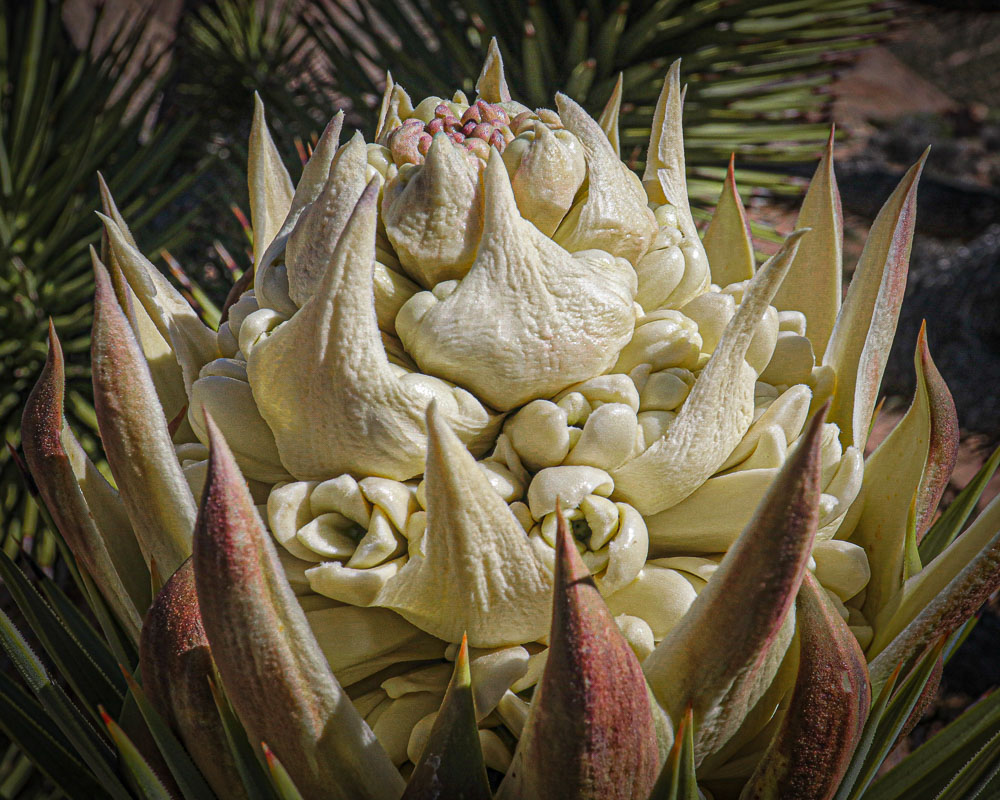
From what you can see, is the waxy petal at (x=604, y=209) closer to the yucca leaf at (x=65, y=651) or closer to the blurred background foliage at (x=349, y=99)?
the yucca leaf at (x=65, y=651)

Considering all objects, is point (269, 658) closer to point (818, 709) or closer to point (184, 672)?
point (184, 672)

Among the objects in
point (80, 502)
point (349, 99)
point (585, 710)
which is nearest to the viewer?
point (585, 710)

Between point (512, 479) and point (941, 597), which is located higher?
point (512, 479)

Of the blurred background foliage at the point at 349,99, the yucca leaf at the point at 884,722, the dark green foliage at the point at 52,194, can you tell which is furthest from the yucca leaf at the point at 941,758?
the dark green foliage at the point at 52,194

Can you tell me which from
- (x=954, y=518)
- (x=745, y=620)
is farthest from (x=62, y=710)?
(x=954, y=518)

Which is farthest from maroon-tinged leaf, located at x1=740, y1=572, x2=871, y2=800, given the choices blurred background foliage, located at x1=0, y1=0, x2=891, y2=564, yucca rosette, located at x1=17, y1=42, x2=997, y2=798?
blurred background foliage, located at x1=0, y1=0, x2=891, y2=564

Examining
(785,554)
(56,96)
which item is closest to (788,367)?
(785,554)
